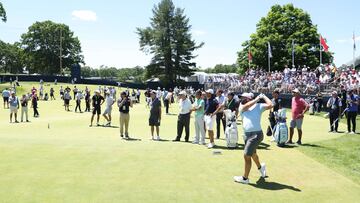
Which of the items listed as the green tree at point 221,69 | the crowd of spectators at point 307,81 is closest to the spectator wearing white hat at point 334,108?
the crowd of spectators at point 307,81

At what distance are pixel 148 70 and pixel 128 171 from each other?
221 feet

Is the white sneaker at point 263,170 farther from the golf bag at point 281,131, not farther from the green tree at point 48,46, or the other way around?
the green tree at point 48,46

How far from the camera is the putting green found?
7742 mm

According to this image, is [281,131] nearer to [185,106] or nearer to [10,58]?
[185,106]

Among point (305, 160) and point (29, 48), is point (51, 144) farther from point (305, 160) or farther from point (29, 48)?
point (29, 48)

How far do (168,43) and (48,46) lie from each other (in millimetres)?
38918

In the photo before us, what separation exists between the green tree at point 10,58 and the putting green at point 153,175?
111965mm

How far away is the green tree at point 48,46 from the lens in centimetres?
9944

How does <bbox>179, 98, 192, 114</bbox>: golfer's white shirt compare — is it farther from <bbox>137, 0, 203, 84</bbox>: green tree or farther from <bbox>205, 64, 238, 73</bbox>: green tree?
<bbox>205, 64, 238, 73</bbox>: green tree

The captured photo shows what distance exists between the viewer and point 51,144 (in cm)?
1367

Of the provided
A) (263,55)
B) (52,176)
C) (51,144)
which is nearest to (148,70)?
(263,55)

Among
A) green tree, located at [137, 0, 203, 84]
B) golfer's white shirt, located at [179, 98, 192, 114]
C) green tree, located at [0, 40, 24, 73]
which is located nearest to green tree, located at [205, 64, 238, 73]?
green tree, located at [0, 40, 24, 73]

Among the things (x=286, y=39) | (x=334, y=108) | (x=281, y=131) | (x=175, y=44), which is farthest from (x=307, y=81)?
(x=175, y=44)

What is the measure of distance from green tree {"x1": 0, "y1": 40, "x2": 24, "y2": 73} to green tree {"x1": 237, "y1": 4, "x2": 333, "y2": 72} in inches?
3091
